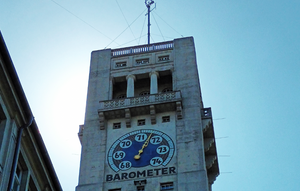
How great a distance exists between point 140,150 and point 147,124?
10.0 feet

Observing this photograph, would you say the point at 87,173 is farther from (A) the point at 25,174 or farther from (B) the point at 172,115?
(A) the point at 25,174

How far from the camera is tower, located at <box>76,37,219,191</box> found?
176 feet

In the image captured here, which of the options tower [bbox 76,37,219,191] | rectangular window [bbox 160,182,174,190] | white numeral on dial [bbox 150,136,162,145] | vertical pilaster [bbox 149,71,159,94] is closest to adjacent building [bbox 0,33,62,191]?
rectangular window [bbox 160,182,174,190]

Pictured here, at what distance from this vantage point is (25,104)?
27.3 metres

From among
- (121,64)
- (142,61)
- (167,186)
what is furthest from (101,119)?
(167,186)

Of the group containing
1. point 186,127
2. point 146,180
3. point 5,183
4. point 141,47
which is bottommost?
point 5,183

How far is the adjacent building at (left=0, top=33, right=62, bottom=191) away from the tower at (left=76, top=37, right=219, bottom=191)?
24424 mm

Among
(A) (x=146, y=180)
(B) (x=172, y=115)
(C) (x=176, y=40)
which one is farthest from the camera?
(C) (x=176, y=40)

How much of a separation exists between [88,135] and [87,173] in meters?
4.25

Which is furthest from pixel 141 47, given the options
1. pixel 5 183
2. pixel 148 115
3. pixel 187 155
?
pixel 5 183

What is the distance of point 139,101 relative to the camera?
58.6 meters

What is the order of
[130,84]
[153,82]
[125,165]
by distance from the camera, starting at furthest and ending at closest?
[130,84]
[153,82]
[125,165]

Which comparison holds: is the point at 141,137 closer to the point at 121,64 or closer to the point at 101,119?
the point at 101,119

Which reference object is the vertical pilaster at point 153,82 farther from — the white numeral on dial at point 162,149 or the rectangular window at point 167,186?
the rectangular window at point 167,186
